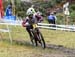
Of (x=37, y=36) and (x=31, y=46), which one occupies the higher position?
(x=37, y=36)

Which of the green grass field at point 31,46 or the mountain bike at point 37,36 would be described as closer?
the green grass field at point 31,46

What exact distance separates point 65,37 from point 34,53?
Answer: 19.7 ft

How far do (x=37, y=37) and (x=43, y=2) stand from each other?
20258mm

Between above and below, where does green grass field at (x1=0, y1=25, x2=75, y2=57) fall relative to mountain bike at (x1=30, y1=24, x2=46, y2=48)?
below

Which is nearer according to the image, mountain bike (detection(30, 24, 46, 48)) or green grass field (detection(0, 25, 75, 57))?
green grass field (detection(0, 25, 75, 57))

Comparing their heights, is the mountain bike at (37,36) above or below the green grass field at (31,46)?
above

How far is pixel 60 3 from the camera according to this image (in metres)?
34.9

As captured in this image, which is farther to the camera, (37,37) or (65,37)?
(65,37)

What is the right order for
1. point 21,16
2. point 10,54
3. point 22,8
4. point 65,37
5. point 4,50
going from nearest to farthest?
point 10,54 → point 4,50 → point 65,37 → point 21,16 → point 22,8

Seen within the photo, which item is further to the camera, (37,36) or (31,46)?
(31,46)

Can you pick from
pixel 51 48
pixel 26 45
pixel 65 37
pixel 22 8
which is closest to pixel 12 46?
pixel 26 45

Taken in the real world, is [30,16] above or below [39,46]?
above

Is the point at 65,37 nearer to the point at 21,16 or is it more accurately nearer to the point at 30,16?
the point at 30,16

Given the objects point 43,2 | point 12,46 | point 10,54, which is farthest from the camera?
point 43,2
